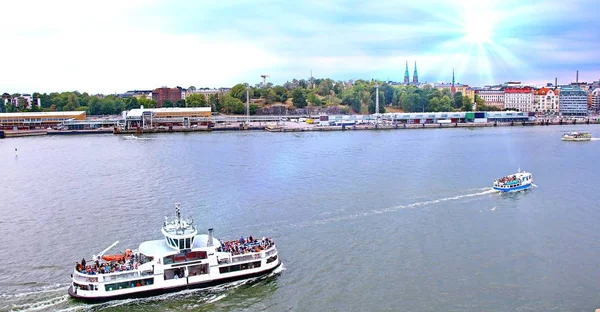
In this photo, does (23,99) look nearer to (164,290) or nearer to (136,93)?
(136,93)

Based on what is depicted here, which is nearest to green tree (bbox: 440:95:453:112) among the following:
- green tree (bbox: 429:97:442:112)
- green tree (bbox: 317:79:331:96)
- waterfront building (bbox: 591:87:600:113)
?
green tree (bbox: 429:97:442:112)

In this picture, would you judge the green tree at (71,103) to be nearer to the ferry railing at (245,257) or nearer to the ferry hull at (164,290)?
the ferry hull at (164,290)

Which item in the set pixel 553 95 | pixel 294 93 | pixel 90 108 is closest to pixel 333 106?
pixel 294 93

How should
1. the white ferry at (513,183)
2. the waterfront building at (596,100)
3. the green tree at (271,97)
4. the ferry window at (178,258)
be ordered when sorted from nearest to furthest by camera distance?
the ferry window at (178,258)
the white ferry at (513,183)
the green tree at (271,97)
the waterfront building at (596,100)

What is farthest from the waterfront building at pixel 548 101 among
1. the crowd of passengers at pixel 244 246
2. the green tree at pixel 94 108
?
the crowd of passengers at pixel 244 246

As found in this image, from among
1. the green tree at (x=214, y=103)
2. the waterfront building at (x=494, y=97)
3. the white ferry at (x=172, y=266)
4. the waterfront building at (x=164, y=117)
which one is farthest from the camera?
the waterfront building at (x=494, y=97)
